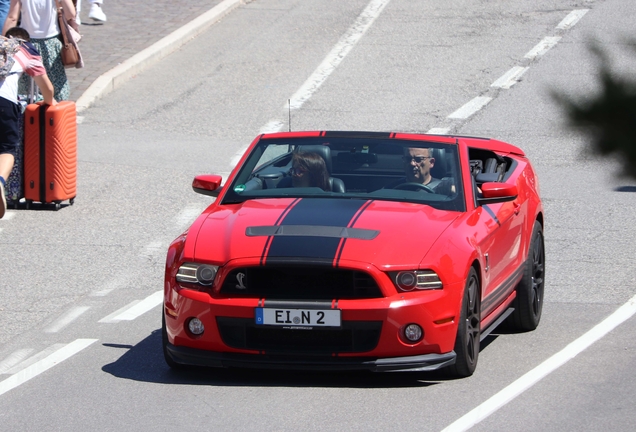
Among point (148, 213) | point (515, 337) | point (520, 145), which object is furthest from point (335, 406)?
point (520, 145)

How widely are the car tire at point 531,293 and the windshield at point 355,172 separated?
0.94 meters

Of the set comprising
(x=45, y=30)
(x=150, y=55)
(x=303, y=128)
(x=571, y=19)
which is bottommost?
(x=303, y=128)

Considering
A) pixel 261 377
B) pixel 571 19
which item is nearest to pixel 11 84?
pixel 261 377

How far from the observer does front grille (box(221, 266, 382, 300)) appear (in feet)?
20.2

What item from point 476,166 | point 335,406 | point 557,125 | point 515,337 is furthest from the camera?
point 476,166

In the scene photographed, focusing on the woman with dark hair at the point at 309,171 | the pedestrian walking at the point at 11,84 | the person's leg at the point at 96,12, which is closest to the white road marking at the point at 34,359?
the woman with dark hair at the point at 309,171

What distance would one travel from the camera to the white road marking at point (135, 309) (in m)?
8.07

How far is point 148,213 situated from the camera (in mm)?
11570

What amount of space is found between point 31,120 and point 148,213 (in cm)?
147

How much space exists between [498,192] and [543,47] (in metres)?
12.7

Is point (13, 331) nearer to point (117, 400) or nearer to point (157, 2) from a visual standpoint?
point (117, 400)

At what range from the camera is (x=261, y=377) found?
6.66 meters

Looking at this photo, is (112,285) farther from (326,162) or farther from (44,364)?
(326,162)

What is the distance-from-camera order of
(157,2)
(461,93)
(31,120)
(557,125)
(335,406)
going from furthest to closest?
(157,2) < (461,93) < (31,120) < (335,406) < (557,125)
